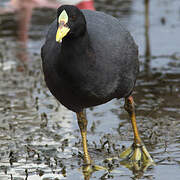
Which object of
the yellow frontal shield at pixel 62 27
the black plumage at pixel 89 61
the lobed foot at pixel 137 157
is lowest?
the lobed foot at pixel 137 157

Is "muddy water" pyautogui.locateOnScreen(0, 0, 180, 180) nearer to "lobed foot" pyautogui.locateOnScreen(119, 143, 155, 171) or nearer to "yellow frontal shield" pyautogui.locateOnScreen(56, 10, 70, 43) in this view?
"lobed foot" pyautogui.locateOnScreen(119, 143, 155, 171)

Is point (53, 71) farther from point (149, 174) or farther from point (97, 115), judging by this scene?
point (97, 115)

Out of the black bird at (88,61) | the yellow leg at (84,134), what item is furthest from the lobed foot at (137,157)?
the yellow leg at (84,134)

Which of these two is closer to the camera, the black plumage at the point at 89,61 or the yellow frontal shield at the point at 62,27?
the yellow frontal shield at the point at 62,27

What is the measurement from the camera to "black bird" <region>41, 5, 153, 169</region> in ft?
17.5

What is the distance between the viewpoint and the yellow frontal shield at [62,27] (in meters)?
5.13

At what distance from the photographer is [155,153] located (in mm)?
6230

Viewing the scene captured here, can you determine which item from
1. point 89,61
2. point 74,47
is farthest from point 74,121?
point 74,47

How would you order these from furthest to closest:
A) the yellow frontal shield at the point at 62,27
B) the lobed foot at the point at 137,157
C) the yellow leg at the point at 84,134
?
the yellow leg at the point at 84,134 → the lobed foot at the point at 137,157 → the yellow frontal shield at the point at 62,27

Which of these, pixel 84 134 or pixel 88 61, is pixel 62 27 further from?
pixel 84 134

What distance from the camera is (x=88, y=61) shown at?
545 centimetres

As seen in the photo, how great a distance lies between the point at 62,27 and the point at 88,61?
41 cm

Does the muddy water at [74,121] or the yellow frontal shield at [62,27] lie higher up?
the yellow frontal shield at [62,27]

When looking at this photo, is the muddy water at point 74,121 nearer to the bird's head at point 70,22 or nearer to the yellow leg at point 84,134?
the yellow leg at point 84,134
